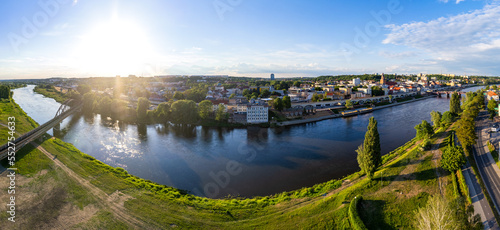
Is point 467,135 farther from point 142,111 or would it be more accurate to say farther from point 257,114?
point 142,111

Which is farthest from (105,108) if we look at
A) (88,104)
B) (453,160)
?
(453,160)

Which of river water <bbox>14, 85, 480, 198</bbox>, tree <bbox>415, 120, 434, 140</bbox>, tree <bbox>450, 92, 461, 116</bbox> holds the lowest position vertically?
river water <bbox>14, 85, 480, 198</bbox>

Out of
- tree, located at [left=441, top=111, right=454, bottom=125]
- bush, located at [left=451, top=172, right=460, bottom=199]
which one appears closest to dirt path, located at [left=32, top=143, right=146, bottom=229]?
bush, located at [left=451, top=172, right=460, bottom=199]

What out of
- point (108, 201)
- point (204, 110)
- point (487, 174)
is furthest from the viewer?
point (204, 110)

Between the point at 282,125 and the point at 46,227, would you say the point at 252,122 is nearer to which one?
the point at 282,125

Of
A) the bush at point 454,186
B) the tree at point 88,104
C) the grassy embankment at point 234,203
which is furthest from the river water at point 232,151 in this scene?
the tree at point 88,104

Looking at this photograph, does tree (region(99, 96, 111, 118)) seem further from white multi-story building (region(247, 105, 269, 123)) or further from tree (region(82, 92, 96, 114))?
white multi-story building (region(247, 105, 269, 123))

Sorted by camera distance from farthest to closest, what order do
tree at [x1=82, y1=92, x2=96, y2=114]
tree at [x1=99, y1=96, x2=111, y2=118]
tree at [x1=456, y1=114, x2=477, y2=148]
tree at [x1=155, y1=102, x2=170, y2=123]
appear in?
tree at [x1=82, y1=92, x2=96, y2=114], tree at [x1=99, y1=96, x2=111, y2=118], tree at [x1=155, y1=102, x2=170, y2=123], tree at [x1=456, y1=114, x2=477, y2=148]
